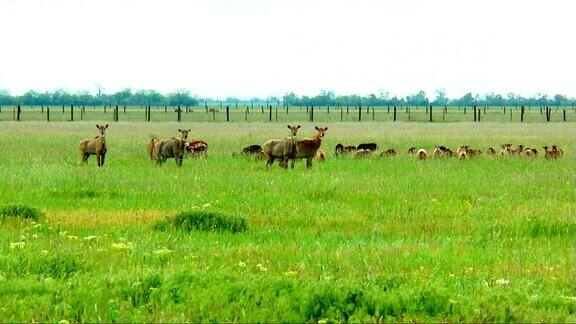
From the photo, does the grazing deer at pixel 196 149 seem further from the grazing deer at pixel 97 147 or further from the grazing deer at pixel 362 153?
the grazing deer at pixel 362 153

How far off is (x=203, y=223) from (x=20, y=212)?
10.9 feet

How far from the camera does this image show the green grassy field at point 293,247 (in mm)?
8102

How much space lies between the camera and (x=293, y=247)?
11.3 metres

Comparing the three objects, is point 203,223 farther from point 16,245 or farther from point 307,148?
point 307,148

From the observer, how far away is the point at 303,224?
14.0m

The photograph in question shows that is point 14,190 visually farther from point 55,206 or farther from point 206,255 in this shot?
point 206,255

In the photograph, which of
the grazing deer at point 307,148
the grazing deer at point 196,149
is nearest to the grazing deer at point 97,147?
the grazing deer at point 196,149

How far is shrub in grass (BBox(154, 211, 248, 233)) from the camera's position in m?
12.9

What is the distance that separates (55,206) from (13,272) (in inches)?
262

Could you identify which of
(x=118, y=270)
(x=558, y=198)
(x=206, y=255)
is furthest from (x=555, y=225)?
(x=118, y=270)

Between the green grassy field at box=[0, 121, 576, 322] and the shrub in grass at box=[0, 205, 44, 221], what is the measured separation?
23 centimetres

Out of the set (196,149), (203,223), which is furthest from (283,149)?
(203,223)

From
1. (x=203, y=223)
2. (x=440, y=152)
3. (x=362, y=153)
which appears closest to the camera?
(x=203, y=223)

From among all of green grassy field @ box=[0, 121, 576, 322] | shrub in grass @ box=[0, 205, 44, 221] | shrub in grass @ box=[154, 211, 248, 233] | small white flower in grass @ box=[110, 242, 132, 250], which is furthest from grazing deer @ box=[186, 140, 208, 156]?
small white flower in grass @ box=[110, 242, 132, 250]
